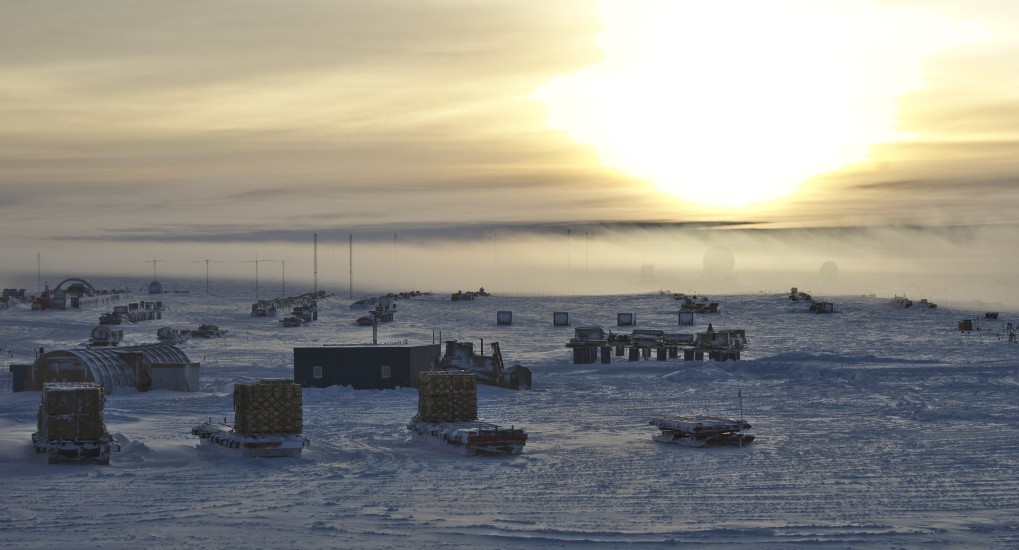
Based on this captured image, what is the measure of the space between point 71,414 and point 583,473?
1451 cm

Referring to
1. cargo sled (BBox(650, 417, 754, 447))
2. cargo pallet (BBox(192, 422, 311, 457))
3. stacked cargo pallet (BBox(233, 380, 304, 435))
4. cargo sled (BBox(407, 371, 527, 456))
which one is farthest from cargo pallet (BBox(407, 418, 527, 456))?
cargo sled (BBox(650, 417, 754, 447))

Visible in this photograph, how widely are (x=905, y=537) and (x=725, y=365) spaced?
39215mm

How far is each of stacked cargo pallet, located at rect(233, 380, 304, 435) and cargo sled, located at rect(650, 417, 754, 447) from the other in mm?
11657

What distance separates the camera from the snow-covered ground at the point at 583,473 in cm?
2408

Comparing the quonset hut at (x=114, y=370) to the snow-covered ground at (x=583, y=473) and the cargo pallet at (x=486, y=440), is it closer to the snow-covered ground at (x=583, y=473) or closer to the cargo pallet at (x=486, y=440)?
the snow-covered ground at (x=583, y=473)

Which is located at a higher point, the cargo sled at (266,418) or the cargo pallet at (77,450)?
the cargo sled at (266,418)

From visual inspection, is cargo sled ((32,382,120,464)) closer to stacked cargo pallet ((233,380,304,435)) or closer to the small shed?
stacked cargo pallet ((233,380,304,435))

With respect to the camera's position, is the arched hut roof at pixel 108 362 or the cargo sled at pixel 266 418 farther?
the arched hut roof at pixel 108 362

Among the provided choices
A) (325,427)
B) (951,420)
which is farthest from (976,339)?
(325,427)

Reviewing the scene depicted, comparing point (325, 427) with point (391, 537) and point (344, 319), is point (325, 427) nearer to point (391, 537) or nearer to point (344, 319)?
point (391, 537)

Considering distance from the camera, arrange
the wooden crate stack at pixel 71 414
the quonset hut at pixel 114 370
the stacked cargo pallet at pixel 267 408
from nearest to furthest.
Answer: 1. the wooden crate stack at pixel 71 414
2. the stacked cargo pallet at pixel 267 408
3. the quonset hut at pixel 114 370

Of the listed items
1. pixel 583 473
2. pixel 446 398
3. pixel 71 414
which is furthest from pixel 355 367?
pixel 583 473

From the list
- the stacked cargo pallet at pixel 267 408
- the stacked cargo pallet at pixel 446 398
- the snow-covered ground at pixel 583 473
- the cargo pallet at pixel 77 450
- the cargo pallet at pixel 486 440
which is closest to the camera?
the snow-covered ground at pixel 583 473

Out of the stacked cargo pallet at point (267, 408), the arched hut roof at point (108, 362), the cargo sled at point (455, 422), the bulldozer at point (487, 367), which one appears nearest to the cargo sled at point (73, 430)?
the stacked cargo pallet at point (267, 408)
